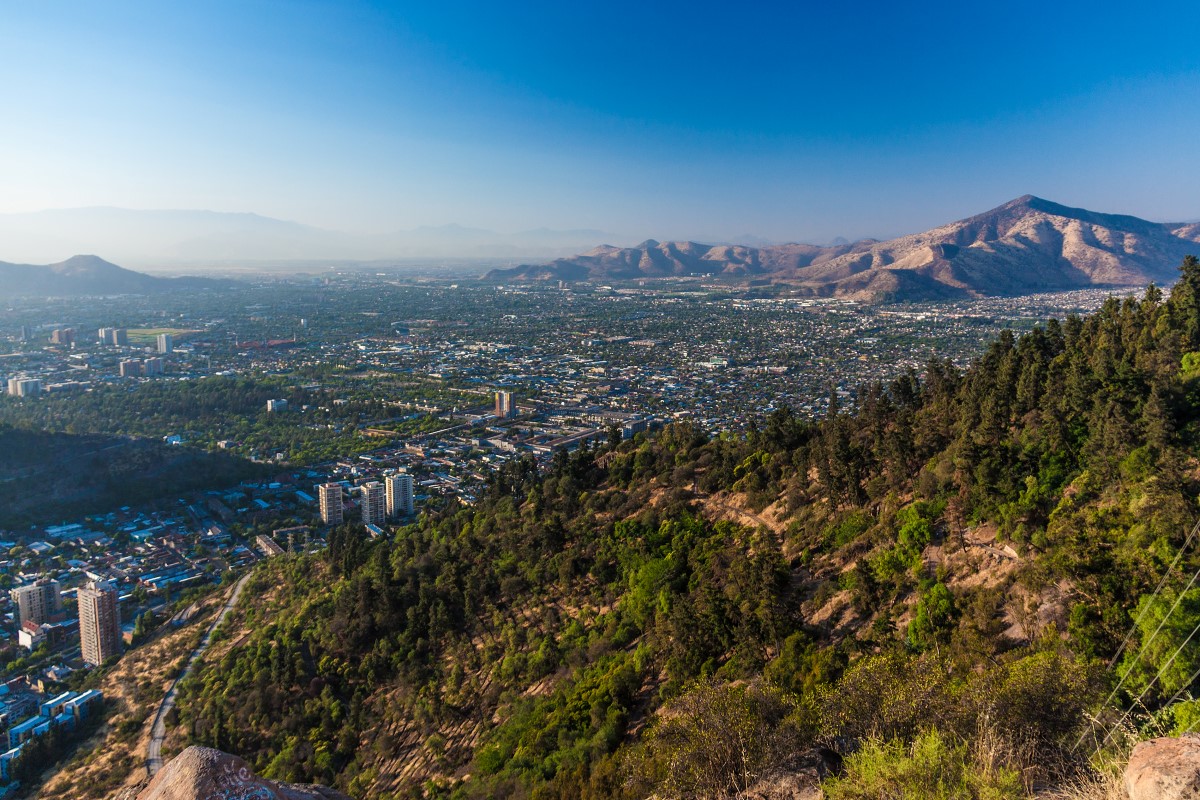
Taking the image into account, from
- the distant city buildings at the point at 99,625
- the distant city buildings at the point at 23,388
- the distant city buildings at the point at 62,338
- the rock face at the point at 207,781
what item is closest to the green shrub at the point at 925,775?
the rock face at the point at 207,781

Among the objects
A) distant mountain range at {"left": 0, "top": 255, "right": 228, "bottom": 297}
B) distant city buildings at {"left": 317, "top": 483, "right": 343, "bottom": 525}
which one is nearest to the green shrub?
distant city buildings at {"left": 317, "top": 483, "right": 343, "bottom": 525}

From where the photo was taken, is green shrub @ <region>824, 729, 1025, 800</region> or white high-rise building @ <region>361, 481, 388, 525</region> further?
white high-rise building @ <region>361, 481, 388, 525</region>

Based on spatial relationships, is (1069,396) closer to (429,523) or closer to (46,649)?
(429,523)

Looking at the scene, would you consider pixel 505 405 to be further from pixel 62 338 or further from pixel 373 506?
pixel 62 338

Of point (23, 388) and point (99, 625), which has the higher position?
point (23, 388)

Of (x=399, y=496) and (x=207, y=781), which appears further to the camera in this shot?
(x=399, y=496)

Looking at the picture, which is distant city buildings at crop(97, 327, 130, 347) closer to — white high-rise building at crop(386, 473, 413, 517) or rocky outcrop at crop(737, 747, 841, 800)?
white high-rise building at crop(386, 473, 413, 517)

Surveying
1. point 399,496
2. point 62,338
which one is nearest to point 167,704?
point 399,496

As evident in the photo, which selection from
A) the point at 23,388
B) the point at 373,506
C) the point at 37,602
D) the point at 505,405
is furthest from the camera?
the point at 23,388
